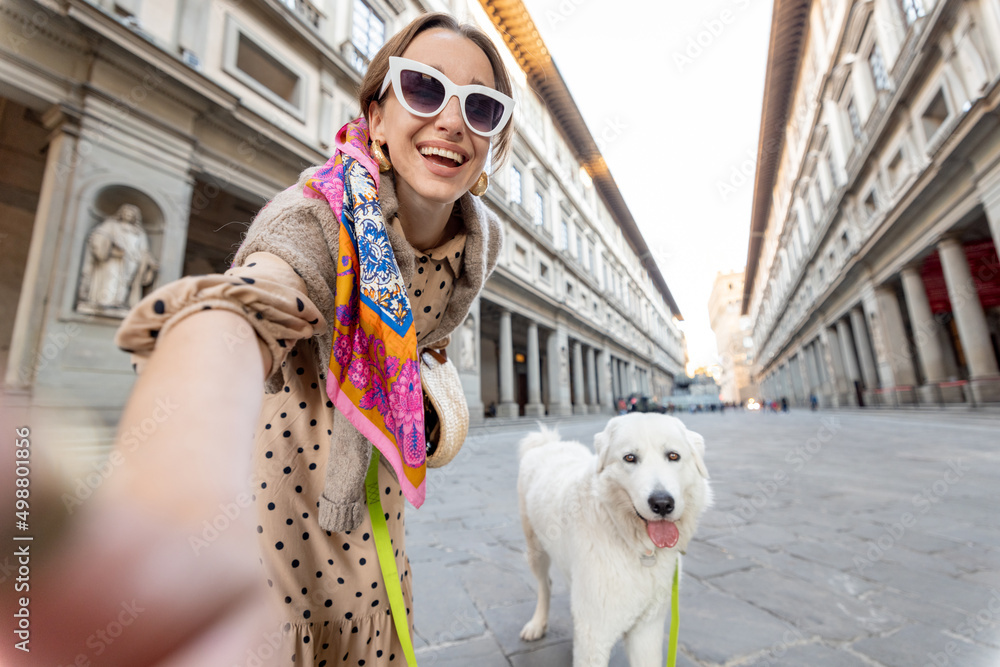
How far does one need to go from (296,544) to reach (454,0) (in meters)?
19.2

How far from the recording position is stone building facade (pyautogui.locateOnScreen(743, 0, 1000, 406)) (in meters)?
11.1

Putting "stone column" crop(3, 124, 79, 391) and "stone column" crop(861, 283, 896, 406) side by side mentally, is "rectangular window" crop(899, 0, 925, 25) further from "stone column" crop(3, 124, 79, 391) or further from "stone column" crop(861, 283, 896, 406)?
"stone column" crop(3, 124, 79, 391)

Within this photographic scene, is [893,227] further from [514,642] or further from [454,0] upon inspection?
[514,642]

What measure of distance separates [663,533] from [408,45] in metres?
1.94

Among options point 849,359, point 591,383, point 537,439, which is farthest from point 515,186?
point 849,359

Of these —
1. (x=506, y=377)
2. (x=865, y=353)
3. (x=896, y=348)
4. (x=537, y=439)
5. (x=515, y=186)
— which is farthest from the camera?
(x=865, y=353)

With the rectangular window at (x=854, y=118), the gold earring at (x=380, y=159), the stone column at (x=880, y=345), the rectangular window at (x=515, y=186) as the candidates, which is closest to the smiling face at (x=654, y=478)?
the gold earring at (x=380, y=159)

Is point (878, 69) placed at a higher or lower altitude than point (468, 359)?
higher

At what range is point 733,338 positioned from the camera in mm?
87938

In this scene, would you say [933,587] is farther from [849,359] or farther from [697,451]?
[849,359]

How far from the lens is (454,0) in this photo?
15.2 m

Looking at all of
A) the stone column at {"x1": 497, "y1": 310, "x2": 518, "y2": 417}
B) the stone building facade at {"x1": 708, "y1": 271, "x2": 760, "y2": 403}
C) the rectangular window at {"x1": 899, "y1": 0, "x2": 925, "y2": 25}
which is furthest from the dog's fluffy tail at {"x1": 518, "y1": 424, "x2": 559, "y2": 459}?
the stone building facade at {"x1": 708, "y1": 271, "x2": 760, "y2": 403}

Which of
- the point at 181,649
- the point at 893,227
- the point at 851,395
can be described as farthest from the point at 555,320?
the point at 181,649

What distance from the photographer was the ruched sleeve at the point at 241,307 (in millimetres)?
458
